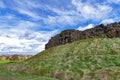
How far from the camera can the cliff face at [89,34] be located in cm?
7145

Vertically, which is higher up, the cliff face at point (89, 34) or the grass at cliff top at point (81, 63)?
the cliff face at point (89, 34)

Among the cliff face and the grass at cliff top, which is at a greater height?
the cliff face

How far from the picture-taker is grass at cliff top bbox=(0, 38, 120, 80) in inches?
1589

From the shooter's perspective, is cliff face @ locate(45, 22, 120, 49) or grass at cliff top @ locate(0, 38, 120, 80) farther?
cliff face @ locate(45, 22, 120, 49)

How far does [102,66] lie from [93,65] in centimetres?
164

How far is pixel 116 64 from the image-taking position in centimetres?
4278

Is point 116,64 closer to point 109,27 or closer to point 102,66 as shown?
point 102,66

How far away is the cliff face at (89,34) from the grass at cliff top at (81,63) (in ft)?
56.9

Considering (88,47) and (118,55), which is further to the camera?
(88,47)

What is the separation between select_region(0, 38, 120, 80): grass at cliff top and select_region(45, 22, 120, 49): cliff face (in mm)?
17332

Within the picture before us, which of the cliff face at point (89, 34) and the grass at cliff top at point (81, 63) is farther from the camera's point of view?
the cliff face at point (89, 34)

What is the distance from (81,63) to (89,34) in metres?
29.0

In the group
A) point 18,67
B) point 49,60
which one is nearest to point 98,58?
point 49,60

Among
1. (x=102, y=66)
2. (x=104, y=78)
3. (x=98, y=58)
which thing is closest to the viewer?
(x=104, y=78)
